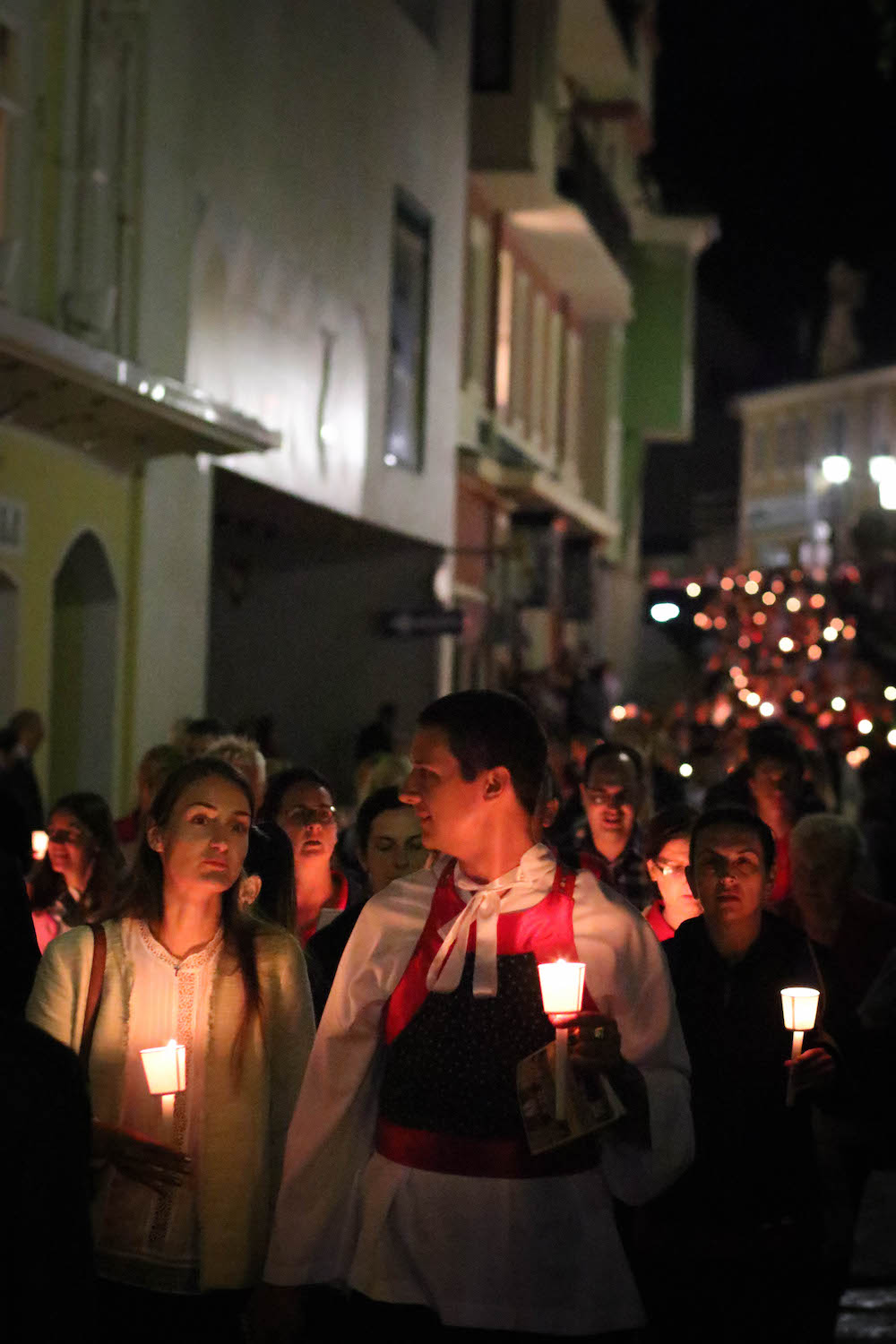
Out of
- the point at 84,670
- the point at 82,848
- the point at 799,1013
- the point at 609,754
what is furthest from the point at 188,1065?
the point at 84,670

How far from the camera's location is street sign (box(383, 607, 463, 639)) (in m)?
24.2

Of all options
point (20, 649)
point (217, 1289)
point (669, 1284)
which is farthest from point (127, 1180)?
point (20, 649)

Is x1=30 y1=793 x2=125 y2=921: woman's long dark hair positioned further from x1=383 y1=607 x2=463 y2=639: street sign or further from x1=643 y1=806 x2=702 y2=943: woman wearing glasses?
x1=383 y1=607 x2=463 y2=639: street sign

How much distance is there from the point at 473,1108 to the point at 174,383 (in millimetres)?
11604

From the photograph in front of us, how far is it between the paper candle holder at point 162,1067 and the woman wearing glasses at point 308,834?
2822mm

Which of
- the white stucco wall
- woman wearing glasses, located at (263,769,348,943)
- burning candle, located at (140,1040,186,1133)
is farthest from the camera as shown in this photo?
the white stucco wall

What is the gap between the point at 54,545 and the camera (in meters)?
15.9

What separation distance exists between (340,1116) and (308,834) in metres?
3.39

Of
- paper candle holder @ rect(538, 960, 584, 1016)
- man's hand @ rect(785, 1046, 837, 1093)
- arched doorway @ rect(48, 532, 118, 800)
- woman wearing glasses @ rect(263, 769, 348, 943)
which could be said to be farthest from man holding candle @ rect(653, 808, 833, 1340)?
arched doorway @ rect(48, 532, 118, 800)

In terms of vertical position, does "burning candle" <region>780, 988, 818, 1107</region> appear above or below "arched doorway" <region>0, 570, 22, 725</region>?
below

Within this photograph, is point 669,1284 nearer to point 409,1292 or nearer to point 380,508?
point 409,1292

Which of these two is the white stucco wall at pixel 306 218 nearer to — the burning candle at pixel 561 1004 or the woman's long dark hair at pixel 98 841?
the woman's long dark hair at pixel 98 841

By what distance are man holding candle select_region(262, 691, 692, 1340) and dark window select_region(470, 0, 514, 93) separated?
25.1 m

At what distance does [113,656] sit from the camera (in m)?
17.0
